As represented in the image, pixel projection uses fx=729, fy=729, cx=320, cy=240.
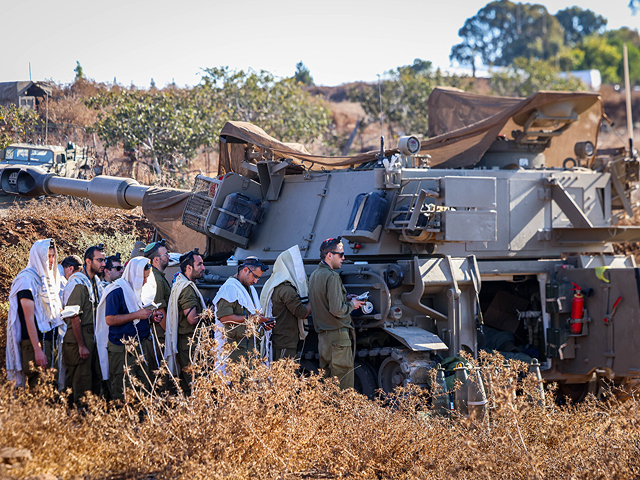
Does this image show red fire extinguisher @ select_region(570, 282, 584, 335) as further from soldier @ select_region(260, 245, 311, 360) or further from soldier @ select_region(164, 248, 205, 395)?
soldier @ select_region(164, 248, 205, 395)

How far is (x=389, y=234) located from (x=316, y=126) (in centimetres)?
1806

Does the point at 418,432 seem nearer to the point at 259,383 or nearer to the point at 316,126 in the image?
the point at 259,383

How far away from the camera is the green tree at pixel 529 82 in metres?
34.7

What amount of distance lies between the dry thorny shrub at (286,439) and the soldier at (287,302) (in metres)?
1.81

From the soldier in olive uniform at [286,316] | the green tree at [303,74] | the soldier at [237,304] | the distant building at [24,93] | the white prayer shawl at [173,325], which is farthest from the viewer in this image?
the green tree at [303,74]

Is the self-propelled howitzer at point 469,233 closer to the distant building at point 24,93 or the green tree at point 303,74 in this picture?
the distant building at point 24,93

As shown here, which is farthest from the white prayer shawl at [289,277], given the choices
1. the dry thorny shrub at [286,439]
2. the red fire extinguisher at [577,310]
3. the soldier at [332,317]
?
the red fire extinguisher at [577,310]

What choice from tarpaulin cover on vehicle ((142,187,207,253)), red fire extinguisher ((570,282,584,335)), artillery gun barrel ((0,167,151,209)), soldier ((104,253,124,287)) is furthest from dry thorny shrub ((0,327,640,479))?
artillery gun barrel ((0,167,151,209))

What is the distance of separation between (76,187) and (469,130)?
20.4 ft

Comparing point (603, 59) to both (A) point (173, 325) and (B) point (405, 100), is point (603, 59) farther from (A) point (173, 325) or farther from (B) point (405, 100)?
(A) point (173, 325)

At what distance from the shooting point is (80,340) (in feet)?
23.6

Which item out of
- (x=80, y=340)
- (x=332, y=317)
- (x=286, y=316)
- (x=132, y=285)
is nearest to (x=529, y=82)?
(x=286, y=316)

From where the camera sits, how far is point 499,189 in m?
8.40

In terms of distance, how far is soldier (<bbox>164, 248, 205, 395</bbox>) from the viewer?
23.7ft
